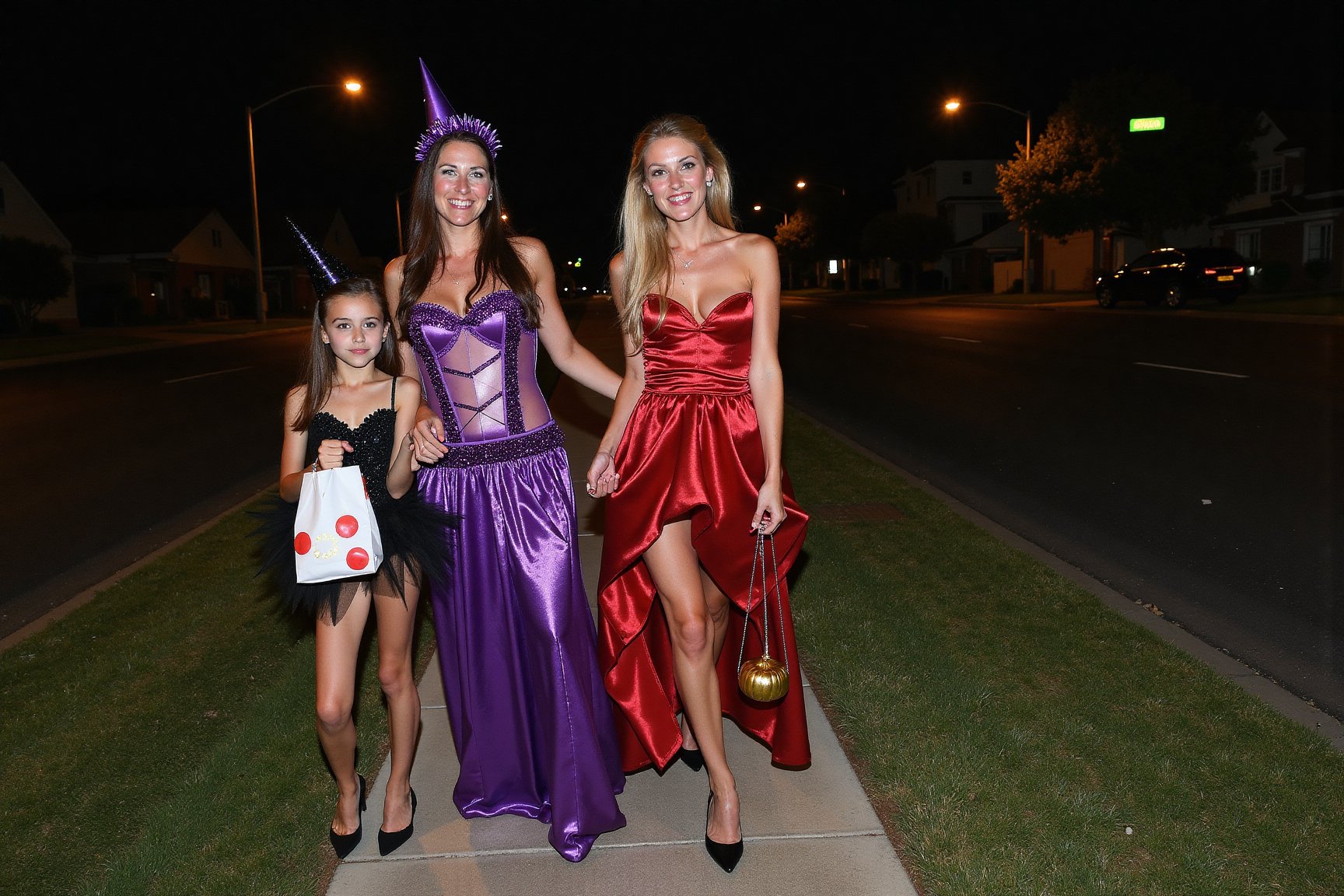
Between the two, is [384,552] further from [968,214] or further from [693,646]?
[968,214]

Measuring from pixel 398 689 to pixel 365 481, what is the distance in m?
0.77

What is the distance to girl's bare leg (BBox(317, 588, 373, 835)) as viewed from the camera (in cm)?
326

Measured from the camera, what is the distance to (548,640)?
350 centimetres

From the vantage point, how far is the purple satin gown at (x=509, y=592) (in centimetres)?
349

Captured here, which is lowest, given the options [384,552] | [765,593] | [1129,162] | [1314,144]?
[765,593]

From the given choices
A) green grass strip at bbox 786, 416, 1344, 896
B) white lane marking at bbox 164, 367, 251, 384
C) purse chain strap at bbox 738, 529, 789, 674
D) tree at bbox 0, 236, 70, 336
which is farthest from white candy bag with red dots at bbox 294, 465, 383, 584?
tree at bbox 0, 236, 70, 336

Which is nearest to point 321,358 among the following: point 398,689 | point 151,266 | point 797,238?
point 398,689

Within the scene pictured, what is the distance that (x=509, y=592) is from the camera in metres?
3.58

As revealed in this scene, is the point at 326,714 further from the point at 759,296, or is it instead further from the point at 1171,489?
the point at 1171,489

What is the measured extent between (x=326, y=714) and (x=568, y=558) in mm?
901

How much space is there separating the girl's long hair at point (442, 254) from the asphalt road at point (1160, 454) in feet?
12.2

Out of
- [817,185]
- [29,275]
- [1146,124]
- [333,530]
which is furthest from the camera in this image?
[817,185]

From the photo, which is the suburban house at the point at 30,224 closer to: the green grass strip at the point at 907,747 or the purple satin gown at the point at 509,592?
the green grass strip at the point at 907,747

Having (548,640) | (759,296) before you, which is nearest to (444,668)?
(548,640)
